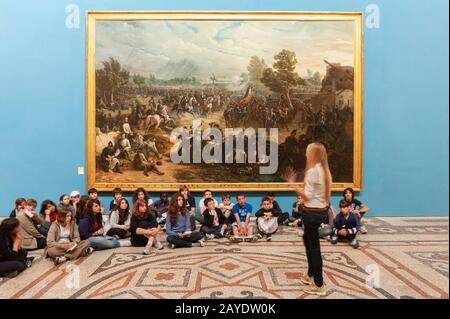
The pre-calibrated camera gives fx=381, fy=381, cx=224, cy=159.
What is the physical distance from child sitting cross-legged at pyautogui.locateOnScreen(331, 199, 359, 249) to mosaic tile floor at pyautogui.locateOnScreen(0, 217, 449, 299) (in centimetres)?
18

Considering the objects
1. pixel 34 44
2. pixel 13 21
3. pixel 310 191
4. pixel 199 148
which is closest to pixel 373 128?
pixel 199 148

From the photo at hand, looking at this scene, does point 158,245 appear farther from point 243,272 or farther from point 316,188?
point 316,188

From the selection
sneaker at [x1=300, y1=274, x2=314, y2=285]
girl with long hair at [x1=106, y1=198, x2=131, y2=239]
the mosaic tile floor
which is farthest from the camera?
girl with long hair at [x1=106, y1=198, x2=131, y2=239]

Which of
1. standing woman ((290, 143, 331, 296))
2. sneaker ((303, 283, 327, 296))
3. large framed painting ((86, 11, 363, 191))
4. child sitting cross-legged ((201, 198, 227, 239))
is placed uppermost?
large framed painting ((86, 11, 363, 191))

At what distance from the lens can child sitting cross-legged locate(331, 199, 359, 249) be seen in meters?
7.09

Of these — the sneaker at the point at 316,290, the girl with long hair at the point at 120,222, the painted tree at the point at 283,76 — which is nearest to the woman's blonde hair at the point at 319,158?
the sneaker at the point at 316,290

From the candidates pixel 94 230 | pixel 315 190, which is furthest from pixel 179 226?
pixel 315 190

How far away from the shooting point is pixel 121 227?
737 centimetres

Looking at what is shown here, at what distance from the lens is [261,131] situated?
9.58 m

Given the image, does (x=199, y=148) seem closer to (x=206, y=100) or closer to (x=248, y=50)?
(x=206, y=100)

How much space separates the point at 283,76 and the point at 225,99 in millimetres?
1583

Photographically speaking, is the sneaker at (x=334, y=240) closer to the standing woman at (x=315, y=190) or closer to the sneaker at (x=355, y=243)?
the sneaker at (x=355, y=243)

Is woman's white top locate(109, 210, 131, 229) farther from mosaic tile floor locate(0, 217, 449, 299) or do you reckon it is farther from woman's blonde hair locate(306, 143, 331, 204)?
woman's blonde hair locate(306, 143, 331, 204)

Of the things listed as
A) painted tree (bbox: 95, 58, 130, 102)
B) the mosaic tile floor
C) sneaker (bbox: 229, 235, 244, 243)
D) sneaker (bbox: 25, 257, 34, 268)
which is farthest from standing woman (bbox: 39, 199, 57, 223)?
sneaker (bbox: 229, 235, 244, 243)
